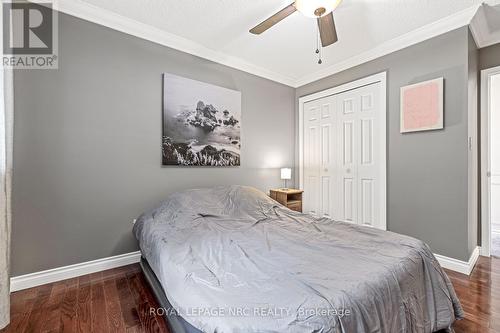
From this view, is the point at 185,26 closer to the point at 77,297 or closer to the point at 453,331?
the point at 77,297

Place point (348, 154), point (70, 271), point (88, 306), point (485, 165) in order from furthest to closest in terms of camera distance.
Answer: point (348, 154), point (485, 165), point (70, 271), point (88, 306)

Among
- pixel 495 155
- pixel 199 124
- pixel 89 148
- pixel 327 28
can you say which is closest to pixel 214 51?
pixel 199 124

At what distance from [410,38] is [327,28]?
150cm

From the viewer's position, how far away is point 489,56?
275 centimetres

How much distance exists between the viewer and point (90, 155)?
7.60 ft

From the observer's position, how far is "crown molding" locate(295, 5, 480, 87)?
2350 millimetres

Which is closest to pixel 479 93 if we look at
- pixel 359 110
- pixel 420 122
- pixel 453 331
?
pixel 420 122

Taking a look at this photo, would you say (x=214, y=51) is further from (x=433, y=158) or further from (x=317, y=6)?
(x=433, y=158)

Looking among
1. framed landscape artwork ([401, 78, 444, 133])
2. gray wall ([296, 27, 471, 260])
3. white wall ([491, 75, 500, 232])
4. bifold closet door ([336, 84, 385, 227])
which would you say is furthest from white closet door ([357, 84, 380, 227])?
white wall ([491, 75, 500, 232])

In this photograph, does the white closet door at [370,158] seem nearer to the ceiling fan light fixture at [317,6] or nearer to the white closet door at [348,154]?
the white closet door at [348,154]

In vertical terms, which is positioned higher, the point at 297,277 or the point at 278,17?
the point at 278,17

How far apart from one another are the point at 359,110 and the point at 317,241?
8.03 feet

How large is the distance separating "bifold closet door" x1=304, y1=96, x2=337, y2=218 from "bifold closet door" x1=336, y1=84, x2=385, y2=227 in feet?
0.46

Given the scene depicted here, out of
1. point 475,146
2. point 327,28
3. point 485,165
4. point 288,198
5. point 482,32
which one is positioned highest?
point 482,32
